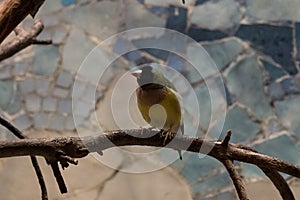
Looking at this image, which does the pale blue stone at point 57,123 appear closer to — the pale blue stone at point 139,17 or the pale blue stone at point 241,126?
the pale blue stone at point 139,17

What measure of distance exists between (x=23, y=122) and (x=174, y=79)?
413 millimetres

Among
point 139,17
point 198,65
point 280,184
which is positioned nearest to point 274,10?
point 198,65

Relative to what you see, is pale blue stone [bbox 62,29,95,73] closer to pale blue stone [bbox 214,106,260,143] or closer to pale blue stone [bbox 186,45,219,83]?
pale blue stone [bbox 186,45,219,83]

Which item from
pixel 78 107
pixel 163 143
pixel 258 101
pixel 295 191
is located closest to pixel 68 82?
pixel 78 107

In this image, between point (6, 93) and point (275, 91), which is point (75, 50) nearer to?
point (6, 93)

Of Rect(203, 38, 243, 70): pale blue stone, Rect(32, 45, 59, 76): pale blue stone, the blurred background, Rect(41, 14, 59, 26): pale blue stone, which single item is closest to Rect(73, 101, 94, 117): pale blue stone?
the blurred background

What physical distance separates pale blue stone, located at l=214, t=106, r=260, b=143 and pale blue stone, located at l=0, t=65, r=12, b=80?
0.59 metres

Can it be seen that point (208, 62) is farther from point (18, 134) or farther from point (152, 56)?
point (18, 134)

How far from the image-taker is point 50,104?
160 cm

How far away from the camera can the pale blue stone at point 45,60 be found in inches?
63.6

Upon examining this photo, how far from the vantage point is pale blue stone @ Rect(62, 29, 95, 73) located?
5.31 feet

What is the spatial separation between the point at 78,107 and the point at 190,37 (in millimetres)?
348

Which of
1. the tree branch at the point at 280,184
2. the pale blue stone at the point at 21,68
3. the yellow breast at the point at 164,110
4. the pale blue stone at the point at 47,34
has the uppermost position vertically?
the tree branch at the point at 280,184

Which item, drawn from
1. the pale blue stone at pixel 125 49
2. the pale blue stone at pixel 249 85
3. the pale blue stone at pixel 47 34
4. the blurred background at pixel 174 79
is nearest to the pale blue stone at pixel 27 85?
Result: the blurred background at pixel 174 79
